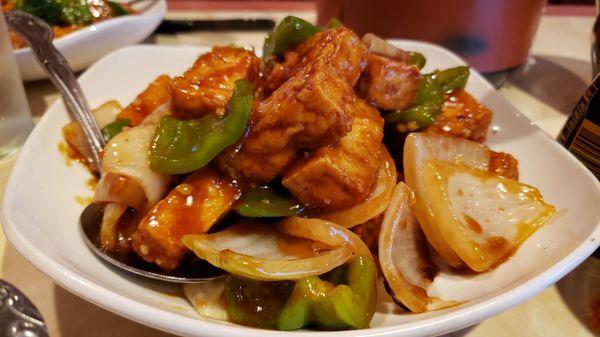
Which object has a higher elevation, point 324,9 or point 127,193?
point 324,9

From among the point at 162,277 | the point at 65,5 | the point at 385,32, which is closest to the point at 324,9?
the point at 385,32

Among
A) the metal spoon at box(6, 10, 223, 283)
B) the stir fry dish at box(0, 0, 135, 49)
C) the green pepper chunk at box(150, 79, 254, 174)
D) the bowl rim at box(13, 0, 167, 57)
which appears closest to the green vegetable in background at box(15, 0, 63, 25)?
the stir fry dish at box(0, 0, 135, 49)

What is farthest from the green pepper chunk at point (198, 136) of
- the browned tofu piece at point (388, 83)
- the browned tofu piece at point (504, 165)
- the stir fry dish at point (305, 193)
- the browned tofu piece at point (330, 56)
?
the browned tofu piece at point (504, 165)

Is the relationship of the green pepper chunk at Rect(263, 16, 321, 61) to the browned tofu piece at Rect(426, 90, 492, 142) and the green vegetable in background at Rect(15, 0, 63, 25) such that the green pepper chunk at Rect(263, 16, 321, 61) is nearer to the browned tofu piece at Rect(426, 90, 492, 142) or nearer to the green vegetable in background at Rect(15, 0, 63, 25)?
the browned tofu piece at Rect(426, 90, 492, 142)

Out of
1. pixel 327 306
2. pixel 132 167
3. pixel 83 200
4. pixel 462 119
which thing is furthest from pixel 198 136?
pixel 462 119

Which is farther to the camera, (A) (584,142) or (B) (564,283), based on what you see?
(A) (584,142)

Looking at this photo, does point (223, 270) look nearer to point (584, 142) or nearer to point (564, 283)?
point (564, 283)
